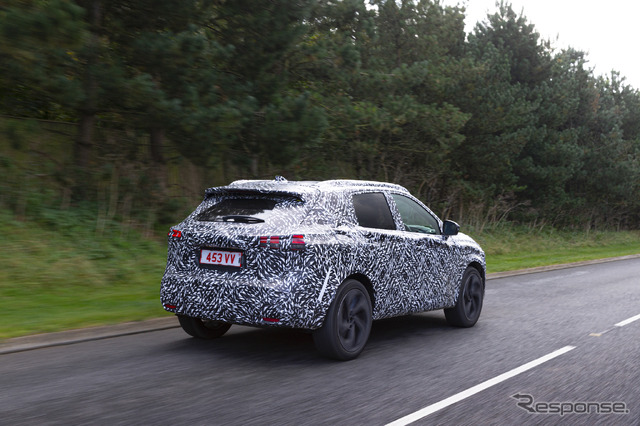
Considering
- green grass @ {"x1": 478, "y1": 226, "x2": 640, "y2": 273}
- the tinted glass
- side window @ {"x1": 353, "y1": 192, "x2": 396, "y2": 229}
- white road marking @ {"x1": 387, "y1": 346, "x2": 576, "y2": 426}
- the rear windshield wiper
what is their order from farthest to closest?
green grass @ {"x1": 478, "y1": 226, "x2": 640, "y2": 273} → side window @ {"x1": 353, "y1": 192, "x2": 396, "y2": 229} → the tinted glass → the rear windshield wiper → white road marking @ {"x1": 387, "y1": 346, "x2": 576, "y2": 426}

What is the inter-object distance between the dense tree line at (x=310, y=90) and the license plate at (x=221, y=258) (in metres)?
6.43

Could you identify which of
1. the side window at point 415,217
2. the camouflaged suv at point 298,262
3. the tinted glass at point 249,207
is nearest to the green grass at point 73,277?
the camouflaged suv at point 298,262

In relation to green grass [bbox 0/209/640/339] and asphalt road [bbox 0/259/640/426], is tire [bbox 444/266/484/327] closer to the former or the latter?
asphalt road [bbox 0/259/640/426]

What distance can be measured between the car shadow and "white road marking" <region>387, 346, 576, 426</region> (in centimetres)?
149

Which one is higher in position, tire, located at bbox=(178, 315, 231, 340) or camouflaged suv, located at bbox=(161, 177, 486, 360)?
camouflaged suv, located at bbox=(161, 177, 486, 360)

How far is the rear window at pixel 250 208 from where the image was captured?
6352 millimetres

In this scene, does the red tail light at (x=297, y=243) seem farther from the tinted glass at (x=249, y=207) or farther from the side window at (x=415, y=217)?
the side window at (x=415, y=217)

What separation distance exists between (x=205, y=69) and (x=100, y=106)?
2.36 metres

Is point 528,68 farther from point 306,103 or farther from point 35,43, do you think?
point 35,43

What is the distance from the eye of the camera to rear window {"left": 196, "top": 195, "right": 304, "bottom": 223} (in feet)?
20.8

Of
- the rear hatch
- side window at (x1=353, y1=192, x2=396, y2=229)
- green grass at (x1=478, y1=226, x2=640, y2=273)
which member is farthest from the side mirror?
green grass at (x1=478, y1=226, x2=640, y2=273)

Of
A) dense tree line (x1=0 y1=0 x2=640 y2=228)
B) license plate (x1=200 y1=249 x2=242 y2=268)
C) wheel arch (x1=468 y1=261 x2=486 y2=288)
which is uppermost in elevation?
dense tree line (x1=0 y1=0 x2=640 y2=228)

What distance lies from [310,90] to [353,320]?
12401 millimetres

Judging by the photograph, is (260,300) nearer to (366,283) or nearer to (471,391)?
(366,283)
